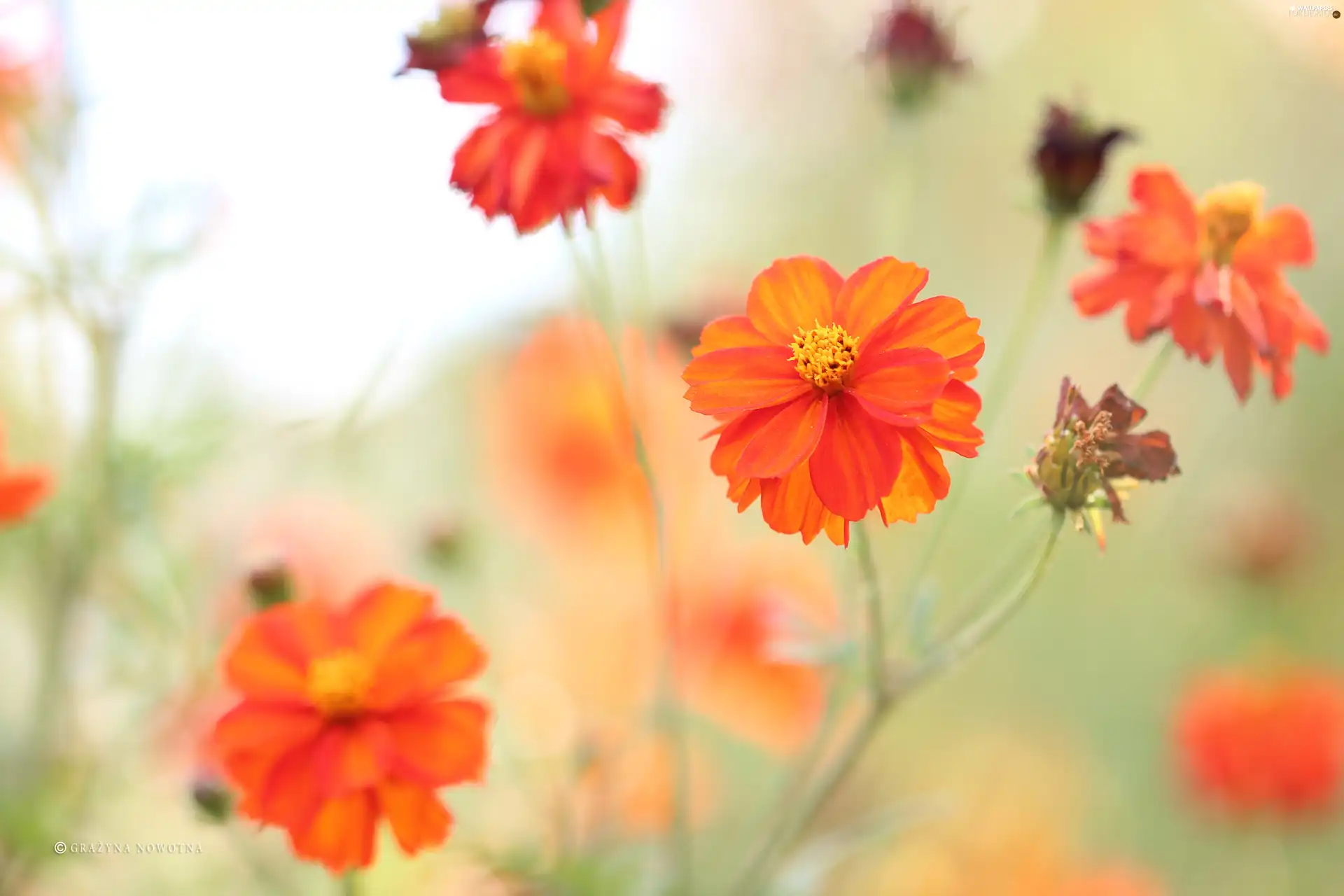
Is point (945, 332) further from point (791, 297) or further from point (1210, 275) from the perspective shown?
point (1210, 275)

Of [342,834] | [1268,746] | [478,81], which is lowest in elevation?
[1268,746]

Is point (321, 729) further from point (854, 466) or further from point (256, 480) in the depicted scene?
point (256, 480)

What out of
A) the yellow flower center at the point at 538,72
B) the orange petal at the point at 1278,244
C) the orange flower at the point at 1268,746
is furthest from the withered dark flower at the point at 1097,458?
the orange flower at the point at 1268,746

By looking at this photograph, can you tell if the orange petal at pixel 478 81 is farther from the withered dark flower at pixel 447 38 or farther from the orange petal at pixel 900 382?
the orange petal at pixel 900 382

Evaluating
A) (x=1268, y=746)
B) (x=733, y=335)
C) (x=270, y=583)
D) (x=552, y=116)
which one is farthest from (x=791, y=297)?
(x=1268, y=746)

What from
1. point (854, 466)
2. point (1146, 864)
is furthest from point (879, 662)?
point (1146, 864)

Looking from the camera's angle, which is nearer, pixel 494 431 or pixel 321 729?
pixel 321 729
